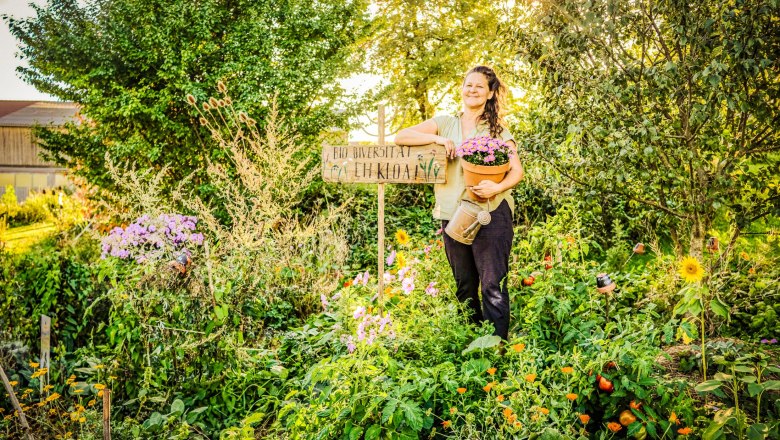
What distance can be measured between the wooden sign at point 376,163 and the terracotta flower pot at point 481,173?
35 centimetres

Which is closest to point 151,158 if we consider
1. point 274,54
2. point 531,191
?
point 274,54

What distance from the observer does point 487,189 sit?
2934 millimetres

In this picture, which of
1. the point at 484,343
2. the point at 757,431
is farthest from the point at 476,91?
the point at 757,431

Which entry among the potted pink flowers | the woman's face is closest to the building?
the woman's face

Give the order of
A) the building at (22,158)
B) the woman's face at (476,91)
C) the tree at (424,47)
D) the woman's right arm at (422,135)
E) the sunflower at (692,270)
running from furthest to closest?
the building at (22,158), the tree at (424,47), the woman's right arm at (422,135), the woman's face at (476,91), the sunflower at (692,270)

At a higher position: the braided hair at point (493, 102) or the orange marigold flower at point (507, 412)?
the braided hair at point (493, 102)

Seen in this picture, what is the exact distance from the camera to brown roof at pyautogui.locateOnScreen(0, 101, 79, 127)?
68.6ft

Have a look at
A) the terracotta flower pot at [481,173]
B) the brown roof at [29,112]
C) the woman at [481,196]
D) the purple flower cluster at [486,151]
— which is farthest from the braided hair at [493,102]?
the brown roof at [29,112]

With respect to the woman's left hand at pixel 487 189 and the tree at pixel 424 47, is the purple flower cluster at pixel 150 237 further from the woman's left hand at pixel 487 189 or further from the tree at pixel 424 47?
the tree at pixel 424 47

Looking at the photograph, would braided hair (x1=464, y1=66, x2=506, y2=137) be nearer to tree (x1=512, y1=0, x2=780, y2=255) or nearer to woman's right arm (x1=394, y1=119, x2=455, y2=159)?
woman's right arm (x1=394, y1=119, x2=455, y2=159)

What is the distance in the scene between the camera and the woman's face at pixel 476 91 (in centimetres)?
306

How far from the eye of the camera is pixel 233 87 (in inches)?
277

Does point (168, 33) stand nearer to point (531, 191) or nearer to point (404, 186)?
point (404, 186)

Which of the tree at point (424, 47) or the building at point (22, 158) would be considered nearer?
the tree at point (424, 47)
